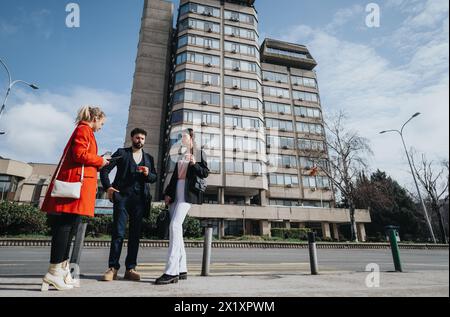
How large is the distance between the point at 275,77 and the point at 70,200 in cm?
4598

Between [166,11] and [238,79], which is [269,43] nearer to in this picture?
[238,79]

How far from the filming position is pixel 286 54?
4797cm

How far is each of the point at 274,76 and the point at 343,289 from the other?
45.8m

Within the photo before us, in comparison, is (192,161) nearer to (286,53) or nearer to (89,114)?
(89,114)

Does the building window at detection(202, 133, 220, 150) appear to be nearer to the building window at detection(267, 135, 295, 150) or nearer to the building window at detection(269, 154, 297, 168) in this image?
the building window at detection(269, 154, 297, 168)

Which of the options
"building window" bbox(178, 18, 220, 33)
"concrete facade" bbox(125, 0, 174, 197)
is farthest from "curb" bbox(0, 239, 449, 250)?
"building window" bbox(178, 18, 220, 33)

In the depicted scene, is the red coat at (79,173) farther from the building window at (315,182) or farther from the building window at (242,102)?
the building window at (315,182)

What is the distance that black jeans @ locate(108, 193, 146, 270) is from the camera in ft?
11.3

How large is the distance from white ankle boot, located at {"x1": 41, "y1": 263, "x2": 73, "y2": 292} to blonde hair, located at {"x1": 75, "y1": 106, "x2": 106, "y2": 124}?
1.69 metres

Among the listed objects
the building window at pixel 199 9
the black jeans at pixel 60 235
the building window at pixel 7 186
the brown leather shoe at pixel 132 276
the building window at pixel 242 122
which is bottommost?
the brown leather shoe at pixel 132 276

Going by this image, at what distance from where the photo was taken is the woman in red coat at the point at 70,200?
2.74 meters

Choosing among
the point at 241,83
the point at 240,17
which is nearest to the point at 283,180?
the point at 241,83

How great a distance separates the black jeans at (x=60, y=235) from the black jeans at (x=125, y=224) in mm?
618

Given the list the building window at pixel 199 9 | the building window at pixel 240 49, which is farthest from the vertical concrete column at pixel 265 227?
the building window at pixel 199 9
